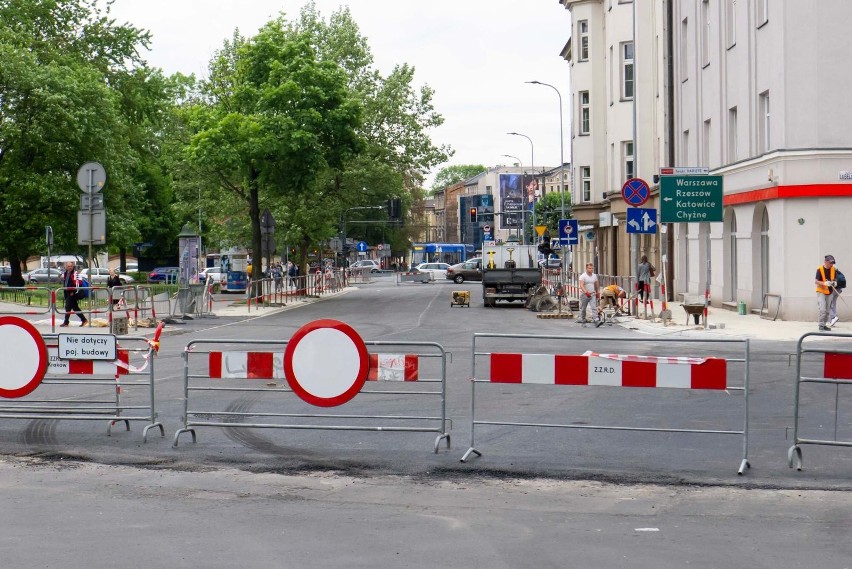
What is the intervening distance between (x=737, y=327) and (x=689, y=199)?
3.68 m

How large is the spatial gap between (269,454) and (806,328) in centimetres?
1983

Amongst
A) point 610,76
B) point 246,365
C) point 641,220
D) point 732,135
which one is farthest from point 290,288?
point 246,365

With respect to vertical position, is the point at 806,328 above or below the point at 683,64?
below

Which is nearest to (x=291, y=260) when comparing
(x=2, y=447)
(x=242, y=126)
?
(x=242, y=126)

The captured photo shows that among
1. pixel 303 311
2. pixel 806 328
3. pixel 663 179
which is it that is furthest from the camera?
pixel 303 311

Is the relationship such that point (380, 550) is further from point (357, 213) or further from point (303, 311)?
point (357, 213)

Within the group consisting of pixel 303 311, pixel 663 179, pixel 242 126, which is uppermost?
pixel 242 126

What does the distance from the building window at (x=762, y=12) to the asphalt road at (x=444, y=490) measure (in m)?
20.0

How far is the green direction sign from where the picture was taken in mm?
29781

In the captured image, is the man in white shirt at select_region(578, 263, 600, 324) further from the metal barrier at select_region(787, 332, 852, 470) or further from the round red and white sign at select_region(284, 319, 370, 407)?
the metal barrier at select_region(787, 332, 852, 470)

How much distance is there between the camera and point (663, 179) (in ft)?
97.8

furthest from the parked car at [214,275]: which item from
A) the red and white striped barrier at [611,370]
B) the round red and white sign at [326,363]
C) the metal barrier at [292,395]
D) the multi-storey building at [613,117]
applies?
the red and white striped barrier at [611,370]

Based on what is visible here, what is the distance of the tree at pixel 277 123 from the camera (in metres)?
45.7

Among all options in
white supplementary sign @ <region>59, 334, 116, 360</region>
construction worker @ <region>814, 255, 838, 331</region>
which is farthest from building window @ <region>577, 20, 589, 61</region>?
white supplementary sign @ <region>59, 334, 116, 360</region>
